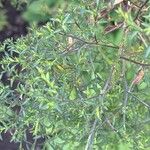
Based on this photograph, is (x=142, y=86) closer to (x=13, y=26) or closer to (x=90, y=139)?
(x=90, y=139)

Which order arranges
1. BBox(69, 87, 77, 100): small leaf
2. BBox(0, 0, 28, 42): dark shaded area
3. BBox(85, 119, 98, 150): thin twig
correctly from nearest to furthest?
BBox(85, 119, 98, 150): thin twig < BBox(69, 87, 77, 100): small leaf < BBox(0, 0, 28, 42): dark shaded area

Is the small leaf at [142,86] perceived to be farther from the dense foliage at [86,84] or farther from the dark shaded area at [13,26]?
the dark shaded area at [13,26]

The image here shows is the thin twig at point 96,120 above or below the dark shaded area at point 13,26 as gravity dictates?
below

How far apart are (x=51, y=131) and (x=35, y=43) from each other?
19cm

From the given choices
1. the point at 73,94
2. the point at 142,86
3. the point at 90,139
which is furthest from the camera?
the point at 142,86

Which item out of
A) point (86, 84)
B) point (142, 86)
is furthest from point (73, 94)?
point (142, 86)

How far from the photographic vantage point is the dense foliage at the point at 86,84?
2.54ft

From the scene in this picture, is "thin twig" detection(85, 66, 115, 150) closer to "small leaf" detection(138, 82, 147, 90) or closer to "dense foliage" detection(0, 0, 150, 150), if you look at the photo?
"dense foliage" detection(0, 0, 150, 150)

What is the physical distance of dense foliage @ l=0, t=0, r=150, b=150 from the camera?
77 cm

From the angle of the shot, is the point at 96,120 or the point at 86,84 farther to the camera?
the point at 86,84

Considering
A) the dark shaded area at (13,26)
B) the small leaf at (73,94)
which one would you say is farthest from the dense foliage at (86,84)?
the dark shaded area at (13,26)

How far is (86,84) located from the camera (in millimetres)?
850

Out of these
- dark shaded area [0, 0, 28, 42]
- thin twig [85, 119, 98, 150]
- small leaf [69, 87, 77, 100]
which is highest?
dark shaded area [0, 0, 28, 42]

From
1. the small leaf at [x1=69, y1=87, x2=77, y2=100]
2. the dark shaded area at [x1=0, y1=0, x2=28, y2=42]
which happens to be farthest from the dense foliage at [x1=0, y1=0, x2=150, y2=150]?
the dark shaded area at [x1=0, y1=0, x2=28, y2=42]
